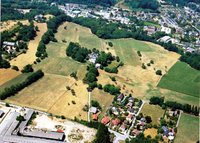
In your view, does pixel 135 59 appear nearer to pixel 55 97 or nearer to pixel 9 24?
pixel 55 97

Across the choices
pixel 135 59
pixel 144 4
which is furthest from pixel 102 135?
pixel 144 4

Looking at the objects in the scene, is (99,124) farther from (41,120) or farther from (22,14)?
(22,14)

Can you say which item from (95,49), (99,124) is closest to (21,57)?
(95,49)

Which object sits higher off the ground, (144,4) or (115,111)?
(144,4)

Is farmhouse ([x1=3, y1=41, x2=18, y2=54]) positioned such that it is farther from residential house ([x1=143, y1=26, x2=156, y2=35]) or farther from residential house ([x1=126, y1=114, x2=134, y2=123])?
residential house ([x1=143, y1=26, x2=156, y2=35])

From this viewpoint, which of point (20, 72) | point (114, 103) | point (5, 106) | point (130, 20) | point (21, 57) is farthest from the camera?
point (130, 20)

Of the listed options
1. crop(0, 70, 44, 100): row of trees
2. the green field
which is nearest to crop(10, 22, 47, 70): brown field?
crop(0, 70, 44, 100): row of trees
